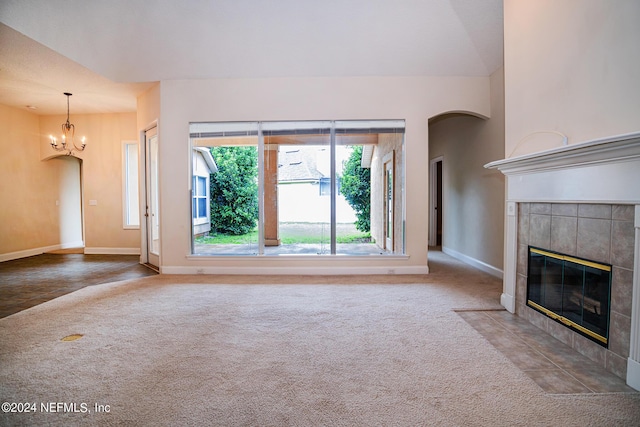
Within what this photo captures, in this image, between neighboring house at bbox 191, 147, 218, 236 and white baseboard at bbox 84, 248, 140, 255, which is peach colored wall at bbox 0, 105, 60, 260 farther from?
neighboring house at bbox 191, 147, 218, 236

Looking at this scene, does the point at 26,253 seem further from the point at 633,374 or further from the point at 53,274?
the point at 633,374

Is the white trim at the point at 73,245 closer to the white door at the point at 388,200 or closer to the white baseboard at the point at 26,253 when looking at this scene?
the white baseboard at the point at 26,253

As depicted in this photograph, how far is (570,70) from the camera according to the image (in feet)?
8.77

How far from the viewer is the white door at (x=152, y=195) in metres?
5.71

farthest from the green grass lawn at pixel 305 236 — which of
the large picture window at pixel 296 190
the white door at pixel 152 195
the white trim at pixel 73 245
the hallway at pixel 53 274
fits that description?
the white trim at pixel 73 245

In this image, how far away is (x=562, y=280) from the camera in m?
2.73

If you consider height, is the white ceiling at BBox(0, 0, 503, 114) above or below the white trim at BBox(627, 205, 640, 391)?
above

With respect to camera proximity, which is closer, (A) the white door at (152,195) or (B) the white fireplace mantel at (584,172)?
(B) the white fireplace mantel at (584,172)

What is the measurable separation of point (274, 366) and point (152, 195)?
15.7 ft

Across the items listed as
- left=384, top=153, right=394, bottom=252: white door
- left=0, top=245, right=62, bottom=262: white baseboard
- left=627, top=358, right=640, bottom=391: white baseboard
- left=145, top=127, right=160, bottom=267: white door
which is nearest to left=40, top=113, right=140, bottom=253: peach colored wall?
left=0, top=245, right=62, bottom=262: white baseboard

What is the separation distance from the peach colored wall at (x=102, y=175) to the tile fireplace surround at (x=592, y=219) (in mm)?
7450

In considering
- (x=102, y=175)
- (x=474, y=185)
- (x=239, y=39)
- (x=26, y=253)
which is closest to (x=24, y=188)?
(x=26, y=253)

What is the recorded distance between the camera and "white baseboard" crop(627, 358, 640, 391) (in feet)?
6.49

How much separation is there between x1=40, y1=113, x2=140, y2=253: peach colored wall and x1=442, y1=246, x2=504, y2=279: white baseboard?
7.04m
